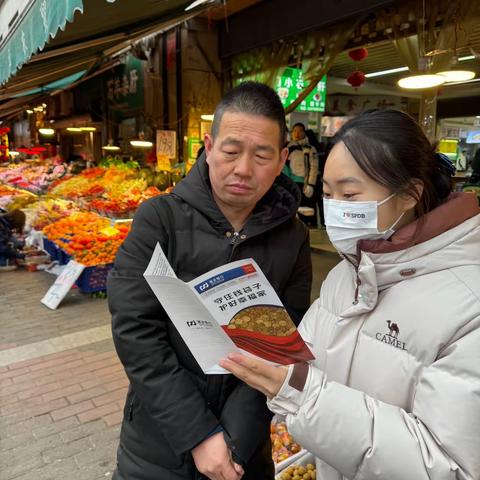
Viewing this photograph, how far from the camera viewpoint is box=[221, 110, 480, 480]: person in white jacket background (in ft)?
3.13

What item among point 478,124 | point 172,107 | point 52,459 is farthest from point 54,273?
point 478,124

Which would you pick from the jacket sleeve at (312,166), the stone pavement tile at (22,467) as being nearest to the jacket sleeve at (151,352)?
the stone pavement tile at (22,467)

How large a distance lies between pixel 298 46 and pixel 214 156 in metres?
6.52

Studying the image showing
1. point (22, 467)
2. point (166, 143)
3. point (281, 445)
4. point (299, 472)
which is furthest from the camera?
point (166, 143)

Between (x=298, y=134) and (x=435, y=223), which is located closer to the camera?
(x=435, y=223)

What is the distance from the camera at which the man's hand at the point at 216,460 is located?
1279 millimetres

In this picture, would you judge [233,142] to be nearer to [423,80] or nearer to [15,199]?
[423,80]

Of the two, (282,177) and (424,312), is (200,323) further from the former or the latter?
(282,177)

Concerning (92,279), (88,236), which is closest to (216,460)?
(92,279)

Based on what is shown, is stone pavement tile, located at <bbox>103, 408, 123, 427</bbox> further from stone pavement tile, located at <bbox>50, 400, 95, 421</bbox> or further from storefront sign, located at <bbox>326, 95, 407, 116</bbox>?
storefront sign, located at <bbox>326, 95, 407, 116</bbox>

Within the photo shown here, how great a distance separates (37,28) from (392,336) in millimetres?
3303

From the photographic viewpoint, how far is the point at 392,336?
1111 mm

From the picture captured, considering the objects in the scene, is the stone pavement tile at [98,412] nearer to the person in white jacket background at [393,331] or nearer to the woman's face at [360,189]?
the person in white jacket background at [393,331]

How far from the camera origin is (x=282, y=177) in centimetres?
171
